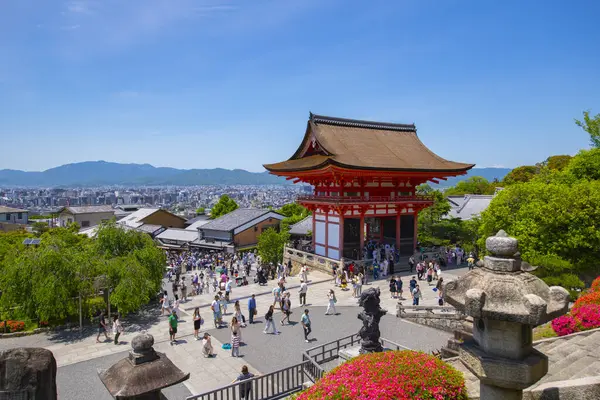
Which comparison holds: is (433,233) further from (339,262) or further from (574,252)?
(574,252)

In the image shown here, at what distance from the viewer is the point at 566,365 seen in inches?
306

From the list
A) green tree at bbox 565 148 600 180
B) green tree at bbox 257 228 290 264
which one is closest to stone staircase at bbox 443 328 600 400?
green tree at bbox 565 148 600 180

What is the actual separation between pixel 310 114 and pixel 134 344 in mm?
28078

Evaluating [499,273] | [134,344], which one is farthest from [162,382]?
[499,273]

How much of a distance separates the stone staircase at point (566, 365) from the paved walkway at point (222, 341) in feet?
17.3

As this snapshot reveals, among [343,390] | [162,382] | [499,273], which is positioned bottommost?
Result: [343,390]

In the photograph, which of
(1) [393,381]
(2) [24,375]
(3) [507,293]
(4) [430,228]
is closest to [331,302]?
(1) [393,381]

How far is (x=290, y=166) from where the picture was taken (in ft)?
98.3

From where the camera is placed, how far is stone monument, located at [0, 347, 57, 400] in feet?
10.4

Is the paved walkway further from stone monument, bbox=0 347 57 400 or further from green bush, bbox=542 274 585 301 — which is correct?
stone monument, bbox=0 347 57 400

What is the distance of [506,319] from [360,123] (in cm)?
2996

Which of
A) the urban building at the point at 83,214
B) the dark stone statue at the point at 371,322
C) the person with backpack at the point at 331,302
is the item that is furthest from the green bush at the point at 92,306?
the urban building at the point at 83,214

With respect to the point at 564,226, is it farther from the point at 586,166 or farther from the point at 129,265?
the point at 129,265

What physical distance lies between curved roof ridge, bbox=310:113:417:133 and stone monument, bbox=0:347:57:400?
2845 cm
